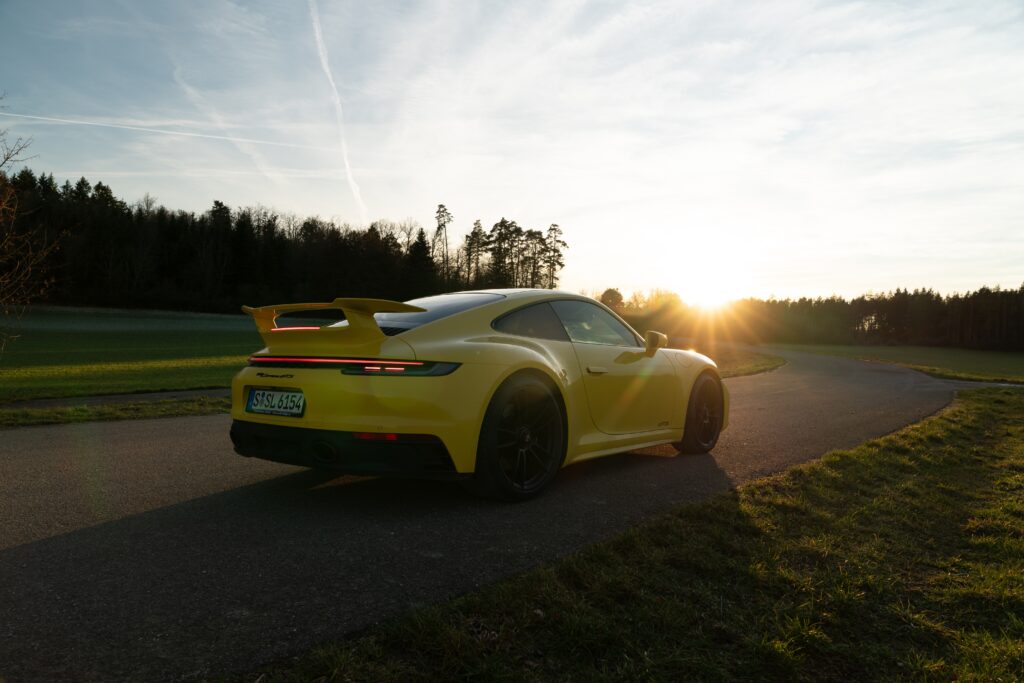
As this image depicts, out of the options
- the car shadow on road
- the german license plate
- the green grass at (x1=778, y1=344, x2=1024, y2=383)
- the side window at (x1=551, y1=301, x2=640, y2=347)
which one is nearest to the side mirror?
the side window at (x1=551, y1=301, x2=640, y2=347)

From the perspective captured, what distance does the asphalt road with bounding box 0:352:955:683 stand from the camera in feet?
8.10

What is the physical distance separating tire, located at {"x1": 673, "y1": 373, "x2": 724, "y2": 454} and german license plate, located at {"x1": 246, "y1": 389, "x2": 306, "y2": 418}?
3609mm

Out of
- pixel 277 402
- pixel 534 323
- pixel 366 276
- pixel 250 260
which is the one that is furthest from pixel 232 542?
pixel 250 260

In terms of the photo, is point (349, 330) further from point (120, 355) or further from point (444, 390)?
point (120, 355)

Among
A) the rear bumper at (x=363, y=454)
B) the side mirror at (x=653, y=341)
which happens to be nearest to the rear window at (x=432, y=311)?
the rear bumper at (x=363, y=454)

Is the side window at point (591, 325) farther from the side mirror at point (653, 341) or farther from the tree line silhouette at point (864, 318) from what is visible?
the tree line silhouette at point (864, 318)

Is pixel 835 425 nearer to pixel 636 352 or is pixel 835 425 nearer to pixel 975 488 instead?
pixel 975 488

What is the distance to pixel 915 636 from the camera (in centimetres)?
279

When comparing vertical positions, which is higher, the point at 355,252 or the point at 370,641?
the point at 355,252

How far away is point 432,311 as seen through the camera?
4.52 m

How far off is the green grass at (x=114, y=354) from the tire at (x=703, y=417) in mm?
10001

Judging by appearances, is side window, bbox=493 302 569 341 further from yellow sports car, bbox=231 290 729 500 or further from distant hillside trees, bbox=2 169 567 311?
distant hillside trees, bbox=2 169 567 311

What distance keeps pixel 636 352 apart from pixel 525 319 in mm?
1231

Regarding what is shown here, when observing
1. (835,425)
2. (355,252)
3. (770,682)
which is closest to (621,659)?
(770,682)
